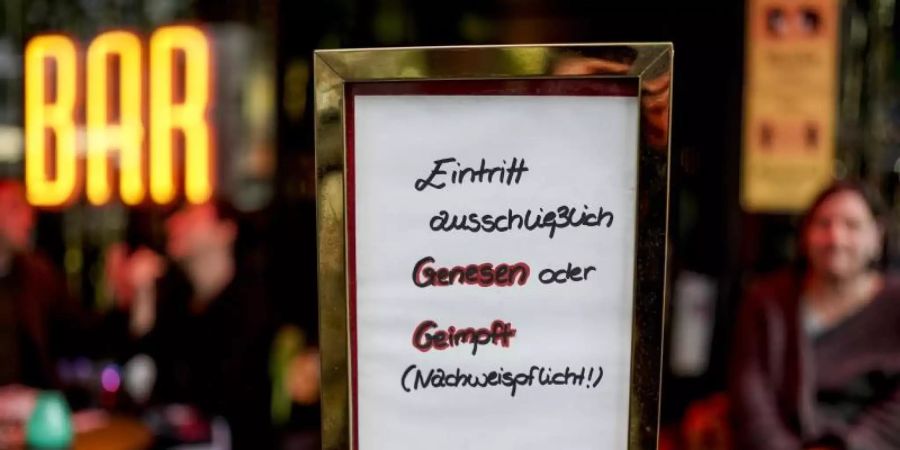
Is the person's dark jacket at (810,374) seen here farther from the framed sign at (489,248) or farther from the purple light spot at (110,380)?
the purple light spot at (110,380)

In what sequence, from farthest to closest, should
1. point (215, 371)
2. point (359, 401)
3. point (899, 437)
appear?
1. point (215, 371)
2. point (899, 437)
3. point (359, 401)

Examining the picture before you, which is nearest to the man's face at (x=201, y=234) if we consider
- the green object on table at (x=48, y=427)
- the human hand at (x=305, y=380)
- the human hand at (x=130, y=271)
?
the human hand at (x=130, y=271)

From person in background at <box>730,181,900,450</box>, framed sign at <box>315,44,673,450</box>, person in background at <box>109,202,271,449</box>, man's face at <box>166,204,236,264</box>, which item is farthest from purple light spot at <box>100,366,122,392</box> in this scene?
framed sign at <box>315,44,673,450</box>

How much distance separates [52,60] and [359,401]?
367cm

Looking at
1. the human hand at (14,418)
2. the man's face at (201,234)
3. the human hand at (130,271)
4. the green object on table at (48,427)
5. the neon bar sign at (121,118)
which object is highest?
the neon bar sign at (121,118)

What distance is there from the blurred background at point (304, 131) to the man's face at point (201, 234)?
34 mm

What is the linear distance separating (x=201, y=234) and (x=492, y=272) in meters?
2.70

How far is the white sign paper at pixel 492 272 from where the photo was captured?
51.5 inches

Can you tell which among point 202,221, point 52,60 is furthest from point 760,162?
point 52,60

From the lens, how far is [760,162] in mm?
3877

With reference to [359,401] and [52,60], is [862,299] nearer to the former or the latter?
[359,401]

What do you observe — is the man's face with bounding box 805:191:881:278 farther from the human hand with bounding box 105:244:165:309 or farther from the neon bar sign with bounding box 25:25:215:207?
the human hand with bounding box 105:244:165:309

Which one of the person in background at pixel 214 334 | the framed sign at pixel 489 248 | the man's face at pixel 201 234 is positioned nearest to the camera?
the framed sign at pixel 489 248

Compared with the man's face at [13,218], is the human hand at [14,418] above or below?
below
